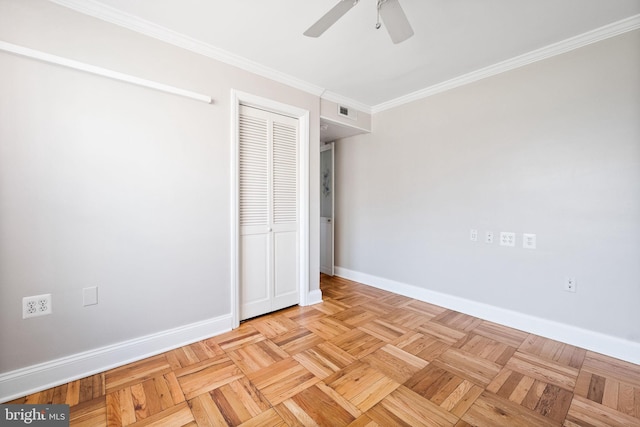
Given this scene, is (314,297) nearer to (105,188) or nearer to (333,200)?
(333,200)

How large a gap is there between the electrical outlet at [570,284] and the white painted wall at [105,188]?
Answer: 9.59ft

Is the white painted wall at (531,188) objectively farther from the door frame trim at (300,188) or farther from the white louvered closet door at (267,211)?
the white louvered closet door at (267,211)

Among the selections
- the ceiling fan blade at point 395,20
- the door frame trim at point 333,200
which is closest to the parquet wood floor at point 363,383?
the door frame trim at point 333,200

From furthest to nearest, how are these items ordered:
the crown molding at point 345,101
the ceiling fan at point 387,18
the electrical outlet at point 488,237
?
the crown molding at point 345,101 → the electrical outlet at point 488,237 → the ceiling fan at point 387,18

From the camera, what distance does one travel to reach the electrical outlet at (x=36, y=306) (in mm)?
1556

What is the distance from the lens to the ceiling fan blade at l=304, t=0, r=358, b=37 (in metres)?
1.34

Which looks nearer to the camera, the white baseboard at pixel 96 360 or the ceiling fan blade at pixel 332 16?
the ceiling fan blade at pixel 332 16

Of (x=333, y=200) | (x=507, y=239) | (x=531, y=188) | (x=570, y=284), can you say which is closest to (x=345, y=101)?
(x=333, y=200)

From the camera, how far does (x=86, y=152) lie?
1.72 meters

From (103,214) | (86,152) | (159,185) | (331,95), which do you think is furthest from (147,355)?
(331,95)

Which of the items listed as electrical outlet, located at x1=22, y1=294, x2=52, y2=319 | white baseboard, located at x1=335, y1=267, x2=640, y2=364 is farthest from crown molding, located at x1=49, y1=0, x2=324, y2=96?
white baseboard, located at x1=335, y1=267, x2=640, y2=364

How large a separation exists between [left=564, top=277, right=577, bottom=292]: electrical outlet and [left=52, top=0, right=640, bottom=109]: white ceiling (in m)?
1.97

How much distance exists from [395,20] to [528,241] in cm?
220

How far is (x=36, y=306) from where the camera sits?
5.20 feet
